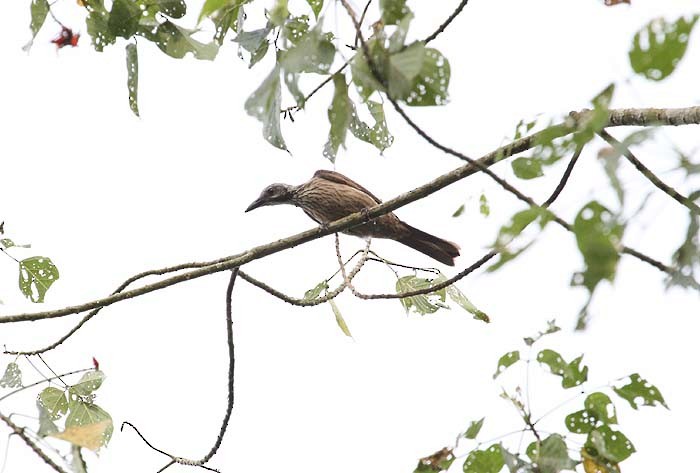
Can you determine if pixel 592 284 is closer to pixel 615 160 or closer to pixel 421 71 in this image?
pixel 615 160

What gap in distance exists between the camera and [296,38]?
88.3 inches

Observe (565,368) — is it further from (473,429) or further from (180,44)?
(180,44)

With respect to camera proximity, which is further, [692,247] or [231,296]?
[231,296]

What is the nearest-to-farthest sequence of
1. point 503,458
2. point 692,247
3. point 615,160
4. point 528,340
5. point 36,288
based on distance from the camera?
point 615,160
point 692,247
point 503,458
point 528,340
point 36,288

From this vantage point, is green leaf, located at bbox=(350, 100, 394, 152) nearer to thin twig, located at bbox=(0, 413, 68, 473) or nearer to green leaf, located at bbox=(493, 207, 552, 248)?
thin twig, located at bbox=(0, 413, 68, 473)

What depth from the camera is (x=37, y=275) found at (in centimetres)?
310

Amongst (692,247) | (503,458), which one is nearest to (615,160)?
(692,247)

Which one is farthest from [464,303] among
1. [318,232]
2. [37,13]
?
[37,13]

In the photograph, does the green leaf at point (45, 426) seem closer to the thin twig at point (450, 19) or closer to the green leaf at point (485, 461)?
the green leaf at point (485, 461)

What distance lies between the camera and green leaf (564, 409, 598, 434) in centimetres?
192

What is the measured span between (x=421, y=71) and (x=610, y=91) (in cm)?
33

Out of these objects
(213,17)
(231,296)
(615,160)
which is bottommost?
(615,160)

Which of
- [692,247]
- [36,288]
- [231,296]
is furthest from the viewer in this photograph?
[36,288]

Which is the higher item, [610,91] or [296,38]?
[296,38]
